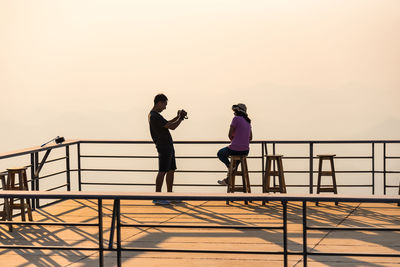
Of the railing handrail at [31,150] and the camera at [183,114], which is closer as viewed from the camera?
the railing handrail at [31,150]

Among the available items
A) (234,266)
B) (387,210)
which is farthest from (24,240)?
(387,210)

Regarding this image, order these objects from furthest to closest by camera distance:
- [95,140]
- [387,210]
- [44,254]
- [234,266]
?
[95,140]
[387,210]
[44,254]
[234,266]

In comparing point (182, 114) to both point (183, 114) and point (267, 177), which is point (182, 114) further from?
point (267, 177)

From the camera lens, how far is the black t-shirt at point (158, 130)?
819 cm

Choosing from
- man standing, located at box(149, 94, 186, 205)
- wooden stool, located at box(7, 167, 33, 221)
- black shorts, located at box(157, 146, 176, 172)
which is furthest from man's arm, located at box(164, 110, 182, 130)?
wooden stool, located at box(7, 167, 33, 221)

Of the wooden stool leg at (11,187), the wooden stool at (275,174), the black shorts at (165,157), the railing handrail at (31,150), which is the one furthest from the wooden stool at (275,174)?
the wooden stool leg at (11,187)

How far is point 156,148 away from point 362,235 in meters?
2.86

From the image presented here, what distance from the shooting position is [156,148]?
332 inches

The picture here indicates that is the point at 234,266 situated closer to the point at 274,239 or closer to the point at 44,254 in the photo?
the point at 274,239

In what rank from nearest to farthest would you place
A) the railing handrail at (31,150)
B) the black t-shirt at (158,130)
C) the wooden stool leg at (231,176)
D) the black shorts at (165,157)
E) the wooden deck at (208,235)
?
1. the wooden deck at (208,235)
2. the railing handrail at (31,150)
3. the black t-shirt at (158,130)
4. the black shorts at (165,157)
5. the wooden stool leg at (231,176)

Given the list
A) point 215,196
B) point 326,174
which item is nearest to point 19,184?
point 326,174

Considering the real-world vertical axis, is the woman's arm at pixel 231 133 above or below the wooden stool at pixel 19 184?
above

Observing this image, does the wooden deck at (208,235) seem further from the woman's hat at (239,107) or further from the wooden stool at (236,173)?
the woman's hat at (239,107)

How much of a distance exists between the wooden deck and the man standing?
1.28 ft
